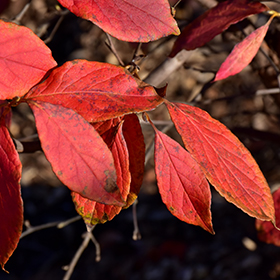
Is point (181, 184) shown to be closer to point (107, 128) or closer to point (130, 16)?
point (107, 128)

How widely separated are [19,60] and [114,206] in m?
0.28

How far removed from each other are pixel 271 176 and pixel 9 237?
1615 mm

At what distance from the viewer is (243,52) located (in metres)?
0.66

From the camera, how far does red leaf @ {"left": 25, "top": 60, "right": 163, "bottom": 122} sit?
0.41 m

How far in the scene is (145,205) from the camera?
190 cm

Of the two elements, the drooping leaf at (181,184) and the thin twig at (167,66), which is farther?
the thin twig at (167,66)

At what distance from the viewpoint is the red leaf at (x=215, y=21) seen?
66cm

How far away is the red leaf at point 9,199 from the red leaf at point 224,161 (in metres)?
0.25

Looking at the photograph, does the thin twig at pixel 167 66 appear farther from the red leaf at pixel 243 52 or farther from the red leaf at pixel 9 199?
the red leaf at pixel 9 199

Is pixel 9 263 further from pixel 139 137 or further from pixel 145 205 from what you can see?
pixel 139 137

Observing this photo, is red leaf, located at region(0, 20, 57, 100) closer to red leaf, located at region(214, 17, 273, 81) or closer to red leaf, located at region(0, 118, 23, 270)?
red leaf, located at region(0, 118, 23, 270)

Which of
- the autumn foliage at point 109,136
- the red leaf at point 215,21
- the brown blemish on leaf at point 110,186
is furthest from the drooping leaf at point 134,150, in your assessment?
the red leaf at point 215,21

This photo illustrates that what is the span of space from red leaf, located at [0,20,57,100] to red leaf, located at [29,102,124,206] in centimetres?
9

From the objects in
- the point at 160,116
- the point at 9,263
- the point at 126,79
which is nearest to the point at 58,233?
the point at 9,263
